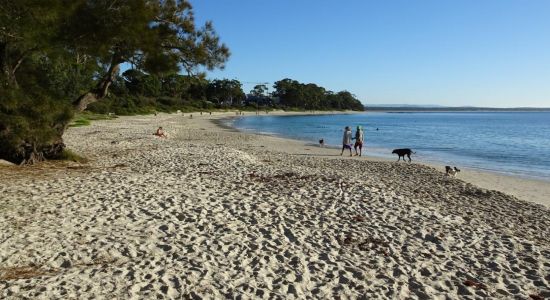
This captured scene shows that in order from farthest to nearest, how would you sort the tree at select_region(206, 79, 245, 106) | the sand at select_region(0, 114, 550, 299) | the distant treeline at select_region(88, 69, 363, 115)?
the tree at select_region(206, 79, 245, 106), the distant treeline at select_region(88, 69, 363, 115), the sand at select_region(0, 114, 550, 299)

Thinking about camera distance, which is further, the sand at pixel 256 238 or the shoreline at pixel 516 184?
the shoreline at pixel 516 184

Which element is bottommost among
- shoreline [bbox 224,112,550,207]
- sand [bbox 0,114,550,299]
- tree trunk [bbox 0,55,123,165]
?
shoreline [bbox 224,112,550,207]

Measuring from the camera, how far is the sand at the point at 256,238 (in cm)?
612

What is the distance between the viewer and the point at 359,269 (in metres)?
6.84

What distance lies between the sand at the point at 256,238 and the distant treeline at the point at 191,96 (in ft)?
22.0

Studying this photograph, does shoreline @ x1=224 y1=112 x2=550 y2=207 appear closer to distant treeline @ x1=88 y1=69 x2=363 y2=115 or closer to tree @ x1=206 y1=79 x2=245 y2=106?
distant treeline @ x1=88 y1=69 x2=363 y2=115

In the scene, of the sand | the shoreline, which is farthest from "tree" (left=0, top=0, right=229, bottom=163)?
the shoreline

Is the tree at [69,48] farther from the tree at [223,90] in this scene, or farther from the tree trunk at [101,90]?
the tree at [223,90]

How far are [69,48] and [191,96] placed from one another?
119 meters

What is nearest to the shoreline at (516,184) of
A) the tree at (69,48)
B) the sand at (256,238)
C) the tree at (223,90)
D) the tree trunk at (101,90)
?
the sand at (256,238)

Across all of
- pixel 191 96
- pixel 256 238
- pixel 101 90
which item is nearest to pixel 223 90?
pixel 191 96

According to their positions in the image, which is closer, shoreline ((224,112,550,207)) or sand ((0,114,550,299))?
sand ((0,114,550,299))

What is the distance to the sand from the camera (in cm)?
612

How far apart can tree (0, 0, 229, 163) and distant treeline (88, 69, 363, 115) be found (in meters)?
2.16
